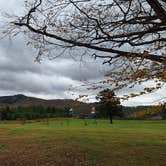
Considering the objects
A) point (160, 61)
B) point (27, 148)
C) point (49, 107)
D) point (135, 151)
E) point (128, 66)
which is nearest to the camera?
point (160, 61)

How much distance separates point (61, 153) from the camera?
1559 cm

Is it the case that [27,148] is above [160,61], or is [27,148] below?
below

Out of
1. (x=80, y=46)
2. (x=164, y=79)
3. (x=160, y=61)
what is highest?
(x=80, y=46)

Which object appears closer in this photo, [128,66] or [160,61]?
[160,61]

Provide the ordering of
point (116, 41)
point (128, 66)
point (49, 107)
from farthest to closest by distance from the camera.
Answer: point (49, 107) → point (116, 41) → point (128, 66)

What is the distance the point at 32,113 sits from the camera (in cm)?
11544

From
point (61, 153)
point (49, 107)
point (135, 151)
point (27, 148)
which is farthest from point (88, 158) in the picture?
point (49, 107)

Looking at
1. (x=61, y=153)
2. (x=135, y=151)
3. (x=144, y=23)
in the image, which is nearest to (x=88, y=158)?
(x=61, y=153)

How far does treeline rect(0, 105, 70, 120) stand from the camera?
105912 mm

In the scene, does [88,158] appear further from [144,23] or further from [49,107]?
[49,107]

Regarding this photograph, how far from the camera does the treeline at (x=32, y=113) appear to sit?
106m

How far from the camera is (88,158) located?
14.9 meters

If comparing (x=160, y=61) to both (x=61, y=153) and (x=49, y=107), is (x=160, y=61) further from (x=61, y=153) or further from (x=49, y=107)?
(x=49, y=107)

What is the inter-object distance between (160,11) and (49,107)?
4321 inches
